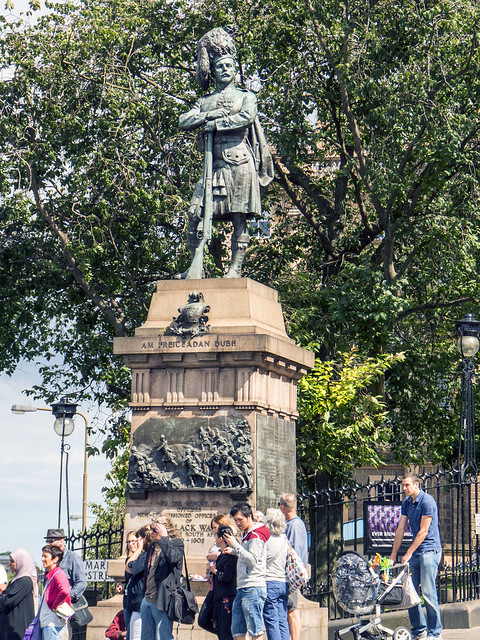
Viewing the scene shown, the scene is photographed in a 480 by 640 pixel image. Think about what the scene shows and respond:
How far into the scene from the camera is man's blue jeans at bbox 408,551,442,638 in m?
11.5

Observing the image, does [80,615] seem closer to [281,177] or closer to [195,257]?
[195,257]

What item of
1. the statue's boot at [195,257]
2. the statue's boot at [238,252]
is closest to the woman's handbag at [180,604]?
the statue's boot at [195,257]

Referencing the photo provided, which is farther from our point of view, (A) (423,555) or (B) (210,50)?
(B) (210,50)

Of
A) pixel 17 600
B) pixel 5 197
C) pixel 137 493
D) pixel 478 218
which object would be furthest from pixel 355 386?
pixel 17 600

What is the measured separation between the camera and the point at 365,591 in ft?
37.3

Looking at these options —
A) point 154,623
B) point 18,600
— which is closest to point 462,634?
point 154,623

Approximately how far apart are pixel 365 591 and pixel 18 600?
11.0ft

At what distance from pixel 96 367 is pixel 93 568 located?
848 cm

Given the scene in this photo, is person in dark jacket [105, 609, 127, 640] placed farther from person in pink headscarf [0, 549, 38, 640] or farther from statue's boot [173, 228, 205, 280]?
statue's boot [173, 228, 205, 280]

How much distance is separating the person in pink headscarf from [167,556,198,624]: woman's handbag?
128cm

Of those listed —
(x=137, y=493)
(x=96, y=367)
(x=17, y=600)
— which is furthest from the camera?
(x=96, y=367)

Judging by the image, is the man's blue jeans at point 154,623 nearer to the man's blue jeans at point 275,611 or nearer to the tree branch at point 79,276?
the man's blue jeans at point 275,611

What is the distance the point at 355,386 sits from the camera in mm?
22578

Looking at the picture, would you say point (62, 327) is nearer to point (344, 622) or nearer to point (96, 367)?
point (96, 367)
